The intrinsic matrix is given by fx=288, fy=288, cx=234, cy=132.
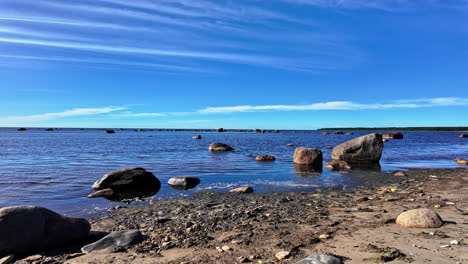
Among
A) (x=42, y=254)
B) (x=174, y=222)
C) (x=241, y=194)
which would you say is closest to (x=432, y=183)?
(x=241, y=194)

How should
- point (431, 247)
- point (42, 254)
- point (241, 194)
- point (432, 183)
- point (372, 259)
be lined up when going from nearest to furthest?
point (372, 259), point (431, 247), point (42, 254), point (241, 194), point (432, 183)

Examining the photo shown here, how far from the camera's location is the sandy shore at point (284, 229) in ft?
16.1

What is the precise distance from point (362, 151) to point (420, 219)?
54.5 ft

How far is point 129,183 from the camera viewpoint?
12.1 meters

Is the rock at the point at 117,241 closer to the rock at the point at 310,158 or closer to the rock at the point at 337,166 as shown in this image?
the rock at the point at 337,166

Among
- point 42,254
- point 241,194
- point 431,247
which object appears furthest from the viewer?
point 241,194

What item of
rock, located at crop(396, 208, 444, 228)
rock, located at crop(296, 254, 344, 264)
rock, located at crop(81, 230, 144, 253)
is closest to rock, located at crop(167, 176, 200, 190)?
rock, located at crop(81, 230, 144, 253)

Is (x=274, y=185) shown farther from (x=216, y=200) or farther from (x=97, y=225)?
(x=97, y=225)

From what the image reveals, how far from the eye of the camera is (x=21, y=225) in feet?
18.8

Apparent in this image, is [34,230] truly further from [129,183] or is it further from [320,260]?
[129,183]

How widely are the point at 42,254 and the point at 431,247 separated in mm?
7082

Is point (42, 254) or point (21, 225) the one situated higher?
point (21, 225)

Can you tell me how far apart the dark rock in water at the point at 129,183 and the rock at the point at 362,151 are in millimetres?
15080

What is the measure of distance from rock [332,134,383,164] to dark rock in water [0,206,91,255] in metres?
19.7
